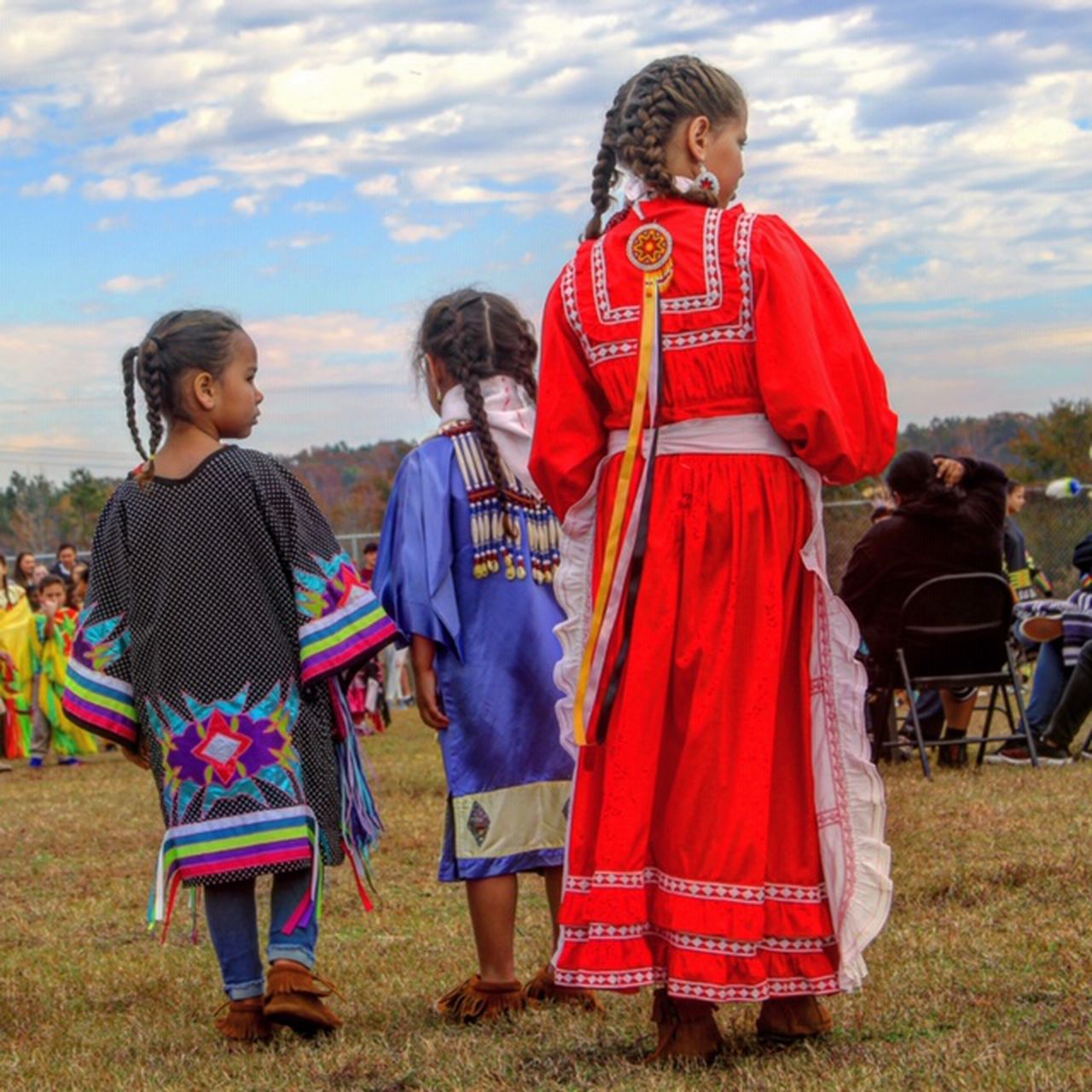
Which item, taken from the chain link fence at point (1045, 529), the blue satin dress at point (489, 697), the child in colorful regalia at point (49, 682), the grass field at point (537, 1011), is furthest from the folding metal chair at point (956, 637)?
the chain link fence at point (1045, 529)

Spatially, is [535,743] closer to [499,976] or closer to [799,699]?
[499,976]

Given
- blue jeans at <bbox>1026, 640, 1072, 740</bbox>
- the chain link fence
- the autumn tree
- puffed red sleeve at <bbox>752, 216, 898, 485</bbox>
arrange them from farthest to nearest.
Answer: the autumn tree, the chain link fence, blue jeans at <bbox>1026, 640, 1072, 740</bbox>, puffed red sleeve at <bbox>752, 216, 898, 485</bbox>

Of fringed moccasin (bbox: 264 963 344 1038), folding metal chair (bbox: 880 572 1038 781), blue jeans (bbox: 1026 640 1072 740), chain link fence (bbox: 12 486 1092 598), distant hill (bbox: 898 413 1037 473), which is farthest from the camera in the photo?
distant hill (bbox: 898 413 1037 473)

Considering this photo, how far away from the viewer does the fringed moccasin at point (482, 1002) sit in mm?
3977

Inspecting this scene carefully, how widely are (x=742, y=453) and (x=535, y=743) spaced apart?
100 cm

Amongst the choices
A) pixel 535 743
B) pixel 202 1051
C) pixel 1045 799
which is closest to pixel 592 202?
pixel 535 743

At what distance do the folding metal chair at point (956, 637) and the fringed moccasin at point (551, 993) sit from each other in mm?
4535

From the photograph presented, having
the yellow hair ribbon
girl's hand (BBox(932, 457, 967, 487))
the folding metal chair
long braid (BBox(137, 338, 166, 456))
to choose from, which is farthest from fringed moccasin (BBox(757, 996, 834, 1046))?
girl's hand (BBox(932, 457, 967, 487))

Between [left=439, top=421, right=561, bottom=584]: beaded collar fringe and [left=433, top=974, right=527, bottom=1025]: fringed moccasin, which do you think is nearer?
[left=433, top=974, right=527, bottom=1025]: fringed moccasin

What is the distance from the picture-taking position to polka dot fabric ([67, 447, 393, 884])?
3877mm

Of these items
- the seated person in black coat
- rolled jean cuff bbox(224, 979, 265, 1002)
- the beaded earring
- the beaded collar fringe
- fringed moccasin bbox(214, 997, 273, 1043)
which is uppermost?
the beaded earring

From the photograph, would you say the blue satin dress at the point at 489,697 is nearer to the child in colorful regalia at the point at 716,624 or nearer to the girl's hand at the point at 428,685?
the girl's hand at the point at 428,685

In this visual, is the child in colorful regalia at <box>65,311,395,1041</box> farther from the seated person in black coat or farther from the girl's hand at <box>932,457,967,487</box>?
the girl's hand at <box>932,457,967,487</box>

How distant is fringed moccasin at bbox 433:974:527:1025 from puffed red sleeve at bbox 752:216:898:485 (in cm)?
138
